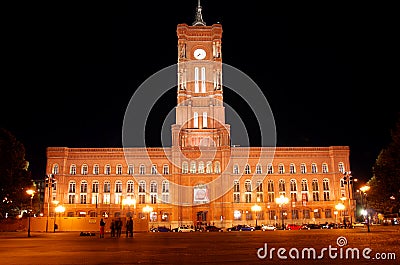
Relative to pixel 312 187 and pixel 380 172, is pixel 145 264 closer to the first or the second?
pixel 380 172

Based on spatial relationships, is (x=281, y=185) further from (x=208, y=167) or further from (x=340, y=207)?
(x=208, y=167)

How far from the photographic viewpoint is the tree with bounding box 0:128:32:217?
150 feet

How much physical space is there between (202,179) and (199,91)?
20.4 meters

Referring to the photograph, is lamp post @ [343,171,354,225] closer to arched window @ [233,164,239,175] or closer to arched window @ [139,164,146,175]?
arched window @ [233,164,239,175]

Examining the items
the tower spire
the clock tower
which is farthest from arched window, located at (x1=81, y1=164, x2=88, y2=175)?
the tower spire

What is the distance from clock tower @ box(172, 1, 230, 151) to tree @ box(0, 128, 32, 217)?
116ft

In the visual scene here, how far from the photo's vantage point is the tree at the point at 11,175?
45.6 m

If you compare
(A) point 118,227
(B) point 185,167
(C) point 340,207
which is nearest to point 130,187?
(B) point 185,167

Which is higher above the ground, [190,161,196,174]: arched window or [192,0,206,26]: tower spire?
[192,0,206,26]: tower spire

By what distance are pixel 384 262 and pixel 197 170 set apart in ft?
223

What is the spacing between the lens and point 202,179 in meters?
78.7

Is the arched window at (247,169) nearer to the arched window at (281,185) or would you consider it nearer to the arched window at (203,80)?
the arched window at (281,185)

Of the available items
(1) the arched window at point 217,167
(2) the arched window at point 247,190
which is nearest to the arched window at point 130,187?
(1) the arched window at point 217,167

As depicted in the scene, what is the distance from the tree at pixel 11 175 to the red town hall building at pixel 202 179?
28526mm
